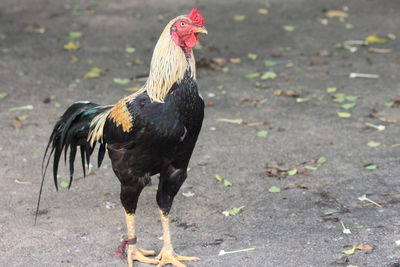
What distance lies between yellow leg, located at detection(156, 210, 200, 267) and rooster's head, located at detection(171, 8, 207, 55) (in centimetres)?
146

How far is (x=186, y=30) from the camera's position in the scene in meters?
4.94

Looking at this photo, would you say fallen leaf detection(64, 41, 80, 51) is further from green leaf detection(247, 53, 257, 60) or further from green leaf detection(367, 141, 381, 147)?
green leaf detection(367, 141, 381, 147)

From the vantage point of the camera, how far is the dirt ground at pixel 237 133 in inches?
228

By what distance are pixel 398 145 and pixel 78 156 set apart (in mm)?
3486

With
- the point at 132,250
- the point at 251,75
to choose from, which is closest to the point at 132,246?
the point at 132,250

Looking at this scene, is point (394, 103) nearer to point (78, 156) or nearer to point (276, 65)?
point (276, 65)

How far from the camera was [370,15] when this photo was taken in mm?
11852

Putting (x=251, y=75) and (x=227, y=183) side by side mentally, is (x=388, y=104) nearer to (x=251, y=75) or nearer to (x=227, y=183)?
(x=251, y=75)

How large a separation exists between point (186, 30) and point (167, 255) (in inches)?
71.6

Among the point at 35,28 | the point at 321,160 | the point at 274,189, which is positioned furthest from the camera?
the point at 35,28

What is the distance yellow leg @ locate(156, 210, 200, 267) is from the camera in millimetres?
5453

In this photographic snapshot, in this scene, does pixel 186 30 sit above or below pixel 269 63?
above

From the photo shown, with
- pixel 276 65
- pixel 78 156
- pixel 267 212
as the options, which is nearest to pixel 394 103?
pixel 276 65

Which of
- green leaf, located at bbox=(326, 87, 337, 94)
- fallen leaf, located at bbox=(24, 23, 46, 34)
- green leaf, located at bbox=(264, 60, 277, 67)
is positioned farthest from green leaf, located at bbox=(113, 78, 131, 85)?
green leaf, located at bbox=(326, 87, 337, 94)
